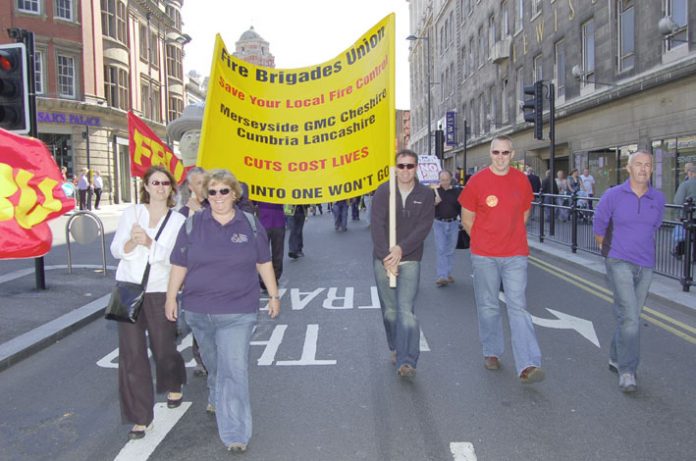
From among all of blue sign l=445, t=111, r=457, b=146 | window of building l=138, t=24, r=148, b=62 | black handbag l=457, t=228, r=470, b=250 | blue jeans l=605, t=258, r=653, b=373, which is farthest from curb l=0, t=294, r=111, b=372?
window of building l=138, t=24, r=148, b=62

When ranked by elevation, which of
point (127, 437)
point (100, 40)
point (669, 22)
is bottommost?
point (127, 437)

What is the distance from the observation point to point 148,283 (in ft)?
13.8

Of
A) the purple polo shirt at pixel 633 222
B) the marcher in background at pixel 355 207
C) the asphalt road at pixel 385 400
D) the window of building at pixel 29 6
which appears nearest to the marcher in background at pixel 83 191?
the window of building at pixel 29 6

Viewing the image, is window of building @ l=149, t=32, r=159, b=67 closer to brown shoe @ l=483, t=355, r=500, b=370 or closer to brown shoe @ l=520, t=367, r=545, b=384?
brown shoe @ l=483, t=355, r=500, b=370

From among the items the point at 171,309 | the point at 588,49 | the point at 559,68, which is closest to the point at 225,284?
the point at 171,309

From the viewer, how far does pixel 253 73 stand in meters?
A: 5.21

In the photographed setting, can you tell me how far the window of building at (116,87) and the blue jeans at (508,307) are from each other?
36.6 meters

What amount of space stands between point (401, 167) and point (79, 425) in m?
2.99

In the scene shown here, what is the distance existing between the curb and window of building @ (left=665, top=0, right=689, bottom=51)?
→ 48.6ft

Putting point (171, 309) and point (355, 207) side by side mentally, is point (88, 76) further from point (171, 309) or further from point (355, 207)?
point (171, 309)

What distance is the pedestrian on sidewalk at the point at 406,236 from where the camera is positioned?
5.16 m

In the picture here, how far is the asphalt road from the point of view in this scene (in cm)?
390

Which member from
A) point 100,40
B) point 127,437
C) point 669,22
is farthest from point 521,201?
point 100,40

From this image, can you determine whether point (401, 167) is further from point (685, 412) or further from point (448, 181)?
point (448, 181)
